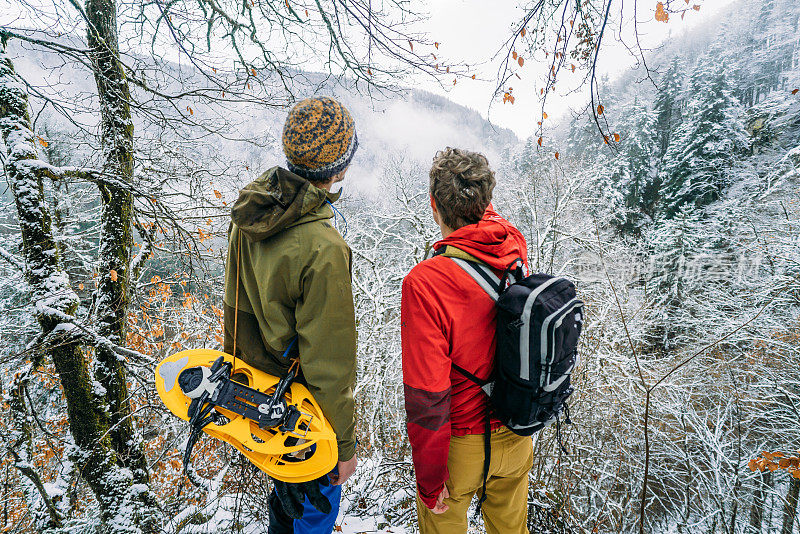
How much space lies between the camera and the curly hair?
61.1 inches

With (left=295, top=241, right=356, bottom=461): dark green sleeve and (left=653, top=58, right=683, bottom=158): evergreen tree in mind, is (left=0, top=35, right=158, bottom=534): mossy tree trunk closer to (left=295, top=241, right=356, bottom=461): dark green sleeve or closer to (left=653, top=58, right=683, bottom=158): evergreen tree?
(left=295, top=241, right=356, bottom=461): dark green sleeve

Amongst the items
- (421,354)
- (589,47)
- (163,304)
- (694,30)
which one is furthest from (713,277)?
(694,30)

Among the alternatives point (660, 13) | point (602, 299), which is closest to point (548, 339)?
point (660, 13)

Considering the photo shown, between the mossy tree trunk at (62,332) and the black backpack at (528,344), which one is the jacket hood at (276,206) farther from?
the mossy tree trunk at (62,332)

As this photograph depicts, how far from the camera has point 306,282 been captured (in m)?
1.42

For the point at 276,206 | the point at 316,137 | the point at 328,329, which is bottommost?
the point at 328,329

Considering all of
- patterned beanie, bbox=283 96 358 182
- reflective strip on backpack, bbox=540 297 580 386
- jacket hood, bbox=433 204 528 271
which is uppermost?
Result: patterned beanie, bbox=283 96 358 182

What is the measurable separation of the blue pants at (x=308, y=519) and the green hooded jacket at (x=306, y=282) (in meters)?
0.24

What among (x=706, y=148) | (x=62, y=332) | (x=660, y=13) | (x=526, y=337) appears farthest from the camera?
(x=706, y=148)

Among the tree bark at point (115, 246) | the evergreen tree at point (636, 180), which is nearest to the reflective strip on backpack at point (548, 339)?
the tree bark at point (115, 246)

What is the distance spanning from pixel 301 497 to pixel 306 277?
992 mm

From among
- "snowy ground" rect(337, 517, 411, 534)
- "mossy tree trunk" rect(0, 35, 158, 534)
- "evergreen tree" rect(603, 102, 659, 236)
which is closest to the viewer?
"mossy tree trunk" rect(0, 35, 158, 534)

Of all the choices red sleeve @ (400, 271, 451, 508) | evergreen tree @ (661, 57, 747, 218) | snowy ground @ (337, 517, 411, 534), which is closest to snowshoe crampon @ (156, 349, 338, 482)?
red sleeve @ (400, 271, 451, 508)

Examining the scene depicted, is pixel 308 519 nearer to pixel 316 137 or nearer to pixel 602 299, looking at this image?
pixel 316 137
